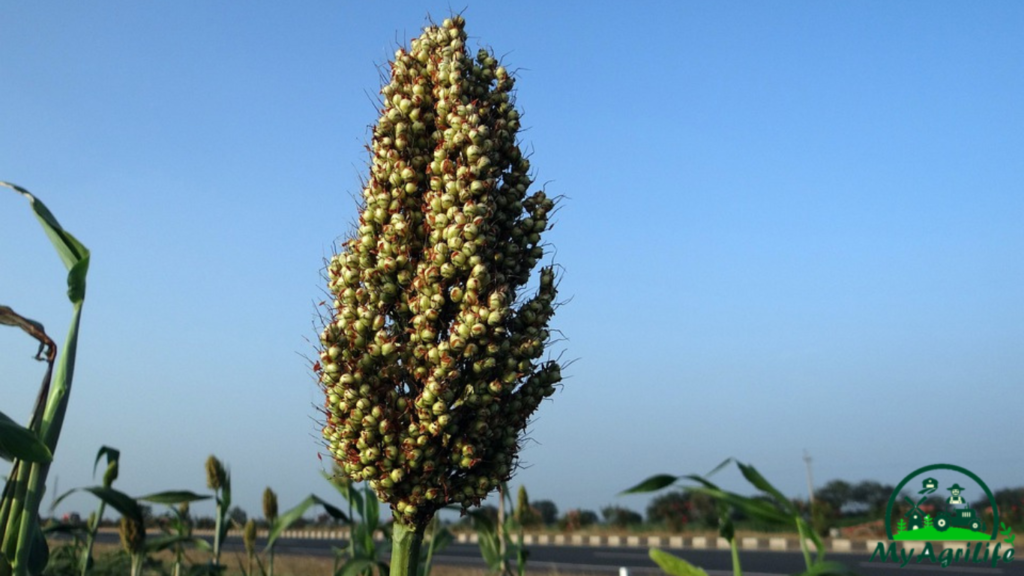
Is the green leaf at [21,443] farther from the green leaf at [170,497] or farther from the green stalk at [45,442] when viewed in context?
the green leaf at [170,497]

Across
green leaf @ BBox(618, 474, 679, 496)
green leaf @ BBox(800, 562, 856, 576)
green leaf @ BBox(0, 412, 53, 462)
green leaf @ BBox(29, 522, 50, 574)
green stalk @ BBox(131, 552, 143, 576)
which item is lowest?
green stalk @ BBox(131, 552, 143, 576)

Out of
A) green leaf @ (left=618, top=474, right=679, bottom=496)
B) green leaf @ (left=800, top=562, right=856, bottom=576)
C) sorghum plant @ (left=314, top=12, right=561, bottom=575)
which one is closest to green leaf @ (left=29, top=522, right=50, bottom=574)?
sorghum plant @ (left=314, top=12, right=561, bottom=575)

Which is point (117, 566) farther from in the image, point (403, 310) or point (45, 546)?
point (403, 310)

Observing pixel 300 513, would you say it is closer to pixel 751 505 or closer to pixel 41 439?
pixel 41 439

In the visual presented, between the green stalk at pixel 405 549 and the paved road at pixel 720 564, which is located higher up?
the green stalk at pixel 405 549

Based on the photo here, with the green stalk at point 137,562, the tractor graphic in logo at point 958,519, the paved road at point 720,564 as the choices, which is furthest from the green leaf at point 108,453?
the tractor graphic in logo at point 958,519

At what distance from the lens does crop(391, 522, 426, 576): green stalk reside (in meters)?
3.08

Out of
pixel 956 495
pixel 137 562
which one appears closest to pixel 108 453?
pixel 137 562

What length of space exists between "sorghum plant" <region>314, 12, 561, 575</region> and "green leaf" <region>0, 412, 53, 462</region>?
913mm

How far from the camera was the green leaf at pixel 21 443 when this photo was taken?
89.9 inches

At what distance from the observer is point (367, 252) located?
305 centimetres

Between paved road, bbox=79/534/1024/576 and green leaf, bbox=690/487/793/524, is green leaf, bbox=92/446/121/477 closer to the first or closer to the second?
green leaf, bbox=690/487/793/524

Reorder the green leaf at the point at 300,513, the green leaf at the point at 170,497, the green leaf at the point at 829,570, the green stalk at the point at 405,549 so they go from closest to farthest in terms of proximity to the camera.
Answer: the green leaf at the point at 829,570, the green stalk at the point at 405,549, the green leaf at the point at 170,497, the green leaf at the point at 300,513

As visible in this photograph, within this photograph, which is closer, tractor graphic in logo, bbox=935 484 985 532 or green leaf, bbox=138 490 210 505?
green leaf, bbox=138 490 210 505
